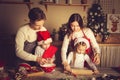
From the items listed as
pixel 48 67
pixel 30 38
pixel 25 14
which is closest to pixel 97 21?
pixel 25 14

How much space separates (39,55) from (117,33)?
7.25ft

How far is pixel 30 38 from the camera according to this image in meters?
2.37

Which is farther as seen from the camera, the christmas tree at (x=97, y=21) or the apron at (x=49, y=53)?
the christmas tree at (x=97, y=21)

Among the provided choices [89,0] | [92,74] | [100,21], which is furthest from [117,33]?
[92,74]

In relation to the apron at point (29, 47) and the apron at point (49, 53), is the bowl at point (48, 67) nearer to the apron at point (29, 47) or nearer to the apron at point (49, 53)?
the apron at point (49, 53)

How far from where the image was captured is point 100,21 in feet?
13.0

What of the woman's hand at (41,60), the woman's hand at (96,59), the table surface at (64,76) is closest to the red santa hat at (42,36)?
the woman's hand at (41,60)

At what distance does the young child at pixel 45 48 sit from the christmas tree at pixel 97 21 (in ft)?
5.56

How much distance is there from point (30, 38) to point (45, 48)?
204 millimetres

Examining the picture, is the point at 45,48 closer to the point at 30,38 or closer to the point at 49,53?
the point at 49,53

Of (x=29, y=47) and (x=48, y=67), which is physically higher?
(x=29, y=47)

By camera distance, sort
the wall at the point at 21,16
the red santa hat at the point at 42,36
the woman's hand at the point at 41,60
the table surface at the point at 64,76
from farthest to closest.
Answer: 1. the wall at the point at 21,16
2. the red santa hat at the point at 42,36
3. the woman's hand at the point at 41,60
4. the table surface at the point at 64,76

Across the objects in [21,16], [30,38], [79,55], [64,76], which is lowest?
[64,76]

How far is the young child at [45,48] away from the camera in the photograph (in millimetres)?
2250
